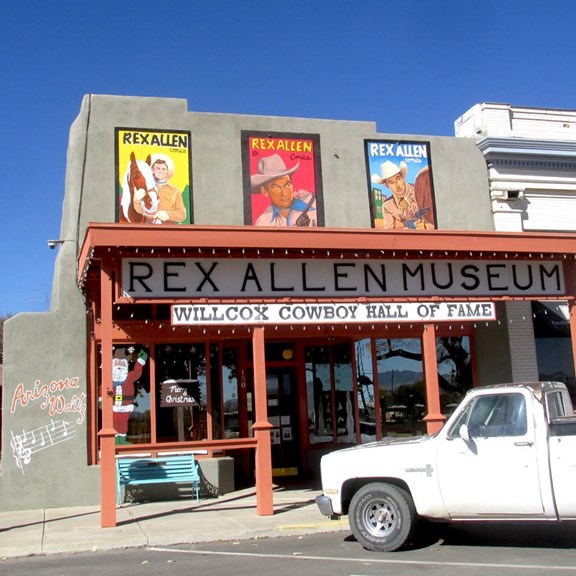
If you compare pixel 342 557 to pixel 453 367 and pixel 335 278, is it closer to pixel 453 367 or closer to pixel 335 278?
pixel 335 278

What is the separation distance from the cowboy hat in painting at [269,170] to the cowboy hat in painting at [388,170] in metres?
1.91

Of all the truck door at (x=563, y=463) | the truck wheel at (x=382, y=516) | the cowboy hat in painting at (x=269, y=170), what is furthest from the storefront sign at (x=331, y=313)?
the cowboy hat in painting at (x=269, y=170)

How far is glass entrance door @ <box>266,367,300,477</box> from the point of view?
15.7 m

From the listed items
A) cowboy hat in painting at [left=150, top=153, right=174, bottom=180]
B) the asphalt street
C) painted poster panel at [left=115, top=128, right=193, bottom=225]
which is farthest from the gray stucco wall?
the asphalt street

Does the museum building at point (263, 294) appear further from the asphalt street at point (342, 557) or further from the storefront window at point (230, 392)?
the asphalt street at point (342, 557)

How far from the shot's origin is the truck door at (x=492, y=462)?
26.1 ft

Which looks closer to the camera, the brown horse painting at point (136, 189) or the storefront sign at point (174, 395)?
the storefront sign at point (174, 395)

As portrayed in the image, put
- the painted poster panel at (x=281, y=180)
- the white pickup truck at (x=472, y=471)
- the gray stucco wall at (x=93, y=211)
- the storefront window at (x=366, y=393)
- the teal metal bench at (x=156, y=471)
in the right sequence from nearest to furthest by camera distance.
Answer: the white pickup truck at (x=472, y=471), the teal metal bench at (x=156, y=471), the gray stucco wall at (x=93, y=211), the painted poster panel at (x=281, y=180), the storefront window at (x=366, y=393)

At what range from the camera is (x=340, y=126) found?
52.9ft

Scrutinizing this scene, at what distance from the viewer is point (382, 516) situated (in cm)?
866

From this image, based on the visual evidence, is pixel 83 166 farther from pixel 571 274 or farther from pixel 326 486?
pixel 571 274

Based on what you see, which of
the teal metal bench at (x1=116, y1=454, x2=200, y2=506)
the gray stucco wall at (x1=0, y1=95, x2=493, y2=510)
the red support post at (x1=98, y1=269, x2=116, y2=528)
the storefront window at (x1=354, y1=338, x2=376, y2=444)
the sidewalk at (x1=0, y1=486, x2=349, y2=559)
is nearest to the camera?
the sidewalk at (x1=0, y1=486, x2=349, y2=559)

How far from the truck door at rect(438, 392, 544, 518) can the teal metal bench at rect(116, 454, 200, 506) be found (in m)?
5.94

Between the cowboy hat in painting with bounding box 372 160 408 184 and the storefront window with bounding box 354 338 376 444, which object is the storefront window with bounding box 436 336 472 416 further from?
the cowboy hat in painting with bounding box 372 160 408 184
